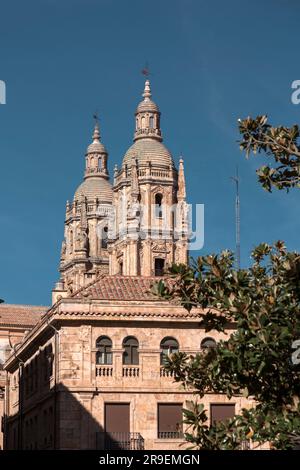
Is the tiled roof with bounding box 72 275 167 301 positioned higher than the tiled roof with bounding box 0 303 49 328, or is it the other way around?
the tiled roof with bounding box 0 303 49 328

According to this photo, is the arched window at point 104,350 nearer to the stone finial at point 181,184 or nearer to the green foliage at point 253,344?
the green foliage at point 253,344

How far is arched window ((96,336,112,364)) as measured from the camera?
57906 mm

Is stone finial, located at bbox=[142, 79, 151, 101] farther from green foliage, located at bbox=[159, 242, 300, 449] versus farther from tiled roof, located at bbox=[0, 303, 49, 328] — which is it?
green foliage, located at bbox=[159, 242, 300, 449]

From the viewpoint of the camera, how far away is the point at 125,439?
184ft

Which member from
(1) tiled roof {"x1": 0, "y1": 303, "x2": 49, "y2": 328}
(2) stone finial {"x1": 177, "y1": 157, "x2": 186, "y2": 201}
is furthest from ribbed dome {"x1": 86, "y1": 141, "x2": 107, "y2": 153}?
(1) tiled roof {"x1": 0, "y1": 303, "x2": 49, "y2": 328}

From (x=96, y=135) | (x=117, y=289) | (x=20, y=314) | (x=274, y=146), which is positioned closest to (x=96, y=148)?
(x=96, y=135)

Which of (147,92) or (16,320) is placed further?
(147,92)

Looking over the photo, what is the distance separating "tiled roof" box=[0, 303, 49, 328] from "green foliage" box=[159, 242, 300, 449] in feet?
248

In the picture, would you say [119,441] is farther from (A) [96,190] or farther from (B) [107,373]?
(A) [96,190]

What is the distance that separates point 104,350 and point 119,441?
415 centimetres

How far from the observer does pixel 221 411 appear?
5775 cm

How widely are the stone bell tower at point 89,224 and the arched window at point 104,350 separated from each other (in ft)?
264

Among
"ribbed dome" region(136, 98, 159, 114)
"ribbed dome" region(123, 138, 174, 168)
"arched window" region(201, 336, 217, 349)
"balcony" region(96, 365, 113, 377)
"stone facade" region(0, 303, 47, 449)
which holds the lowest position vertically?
"balcony" region(96, 365, 113, 377)
